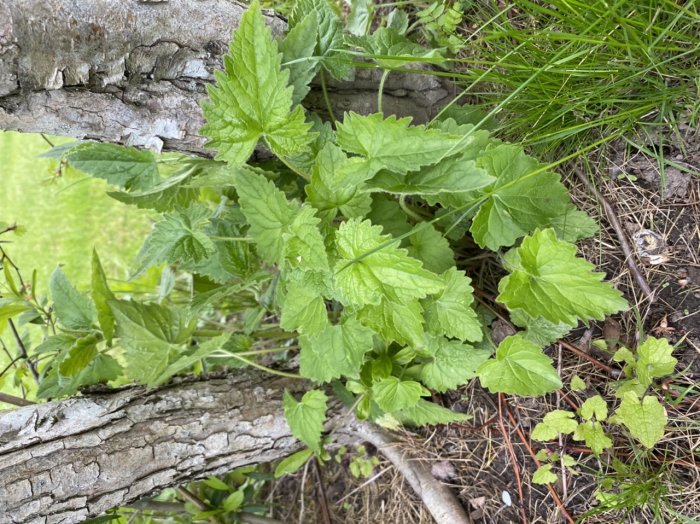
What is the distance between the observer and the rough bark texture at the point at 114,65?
3.72 ft

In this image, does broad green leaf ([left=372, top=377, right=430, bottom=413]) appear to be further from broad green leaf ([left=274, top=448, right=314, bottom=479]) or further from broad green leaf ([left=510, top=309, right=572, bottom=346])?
broad green leaf ([left=274, top=448, right=314, bottom=479])

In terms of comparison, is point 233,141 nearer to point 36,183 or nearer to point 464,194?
point 464,194

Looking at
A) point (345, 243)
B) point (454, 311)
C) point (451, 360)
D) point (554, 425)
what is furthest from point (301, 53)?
point (554, 425)

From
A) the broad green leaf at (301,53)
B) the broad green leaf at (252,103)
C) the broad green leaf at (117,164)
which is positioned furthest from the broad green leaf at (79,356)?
the broad green leaf at (301,53)

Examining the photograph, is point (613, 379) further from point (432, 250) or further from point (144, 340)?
point (144, 340)

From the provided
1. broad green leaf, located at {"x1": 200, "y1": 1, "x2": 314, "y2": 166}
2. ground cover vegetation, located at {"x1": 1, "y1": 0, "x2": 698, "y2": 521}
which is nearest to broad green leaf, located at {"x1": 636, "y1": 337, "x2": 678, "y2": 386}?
ground cover vegetation, located at {"x1": 1, "y1": 0, "x2": 698, "y2": 521}

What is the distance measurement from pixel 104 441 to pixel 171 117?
847 millimetres

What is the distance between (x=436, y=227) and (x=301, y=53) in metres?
0.57

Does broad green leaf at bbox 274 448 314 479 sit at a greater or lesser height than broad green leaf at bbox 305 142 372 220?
lesser

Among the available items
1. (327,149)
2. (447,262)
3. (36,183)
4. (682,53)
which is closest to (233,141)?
(327,149)

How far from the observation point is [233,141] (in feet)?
3.90

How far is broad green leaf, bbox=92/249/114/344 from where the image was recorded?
154 centimetres

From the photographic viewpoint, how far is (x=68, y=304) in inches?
63.3

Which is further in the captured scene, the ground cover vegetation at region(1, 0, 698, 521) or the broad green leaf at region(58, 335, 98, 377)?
the broad green leaf at region(58, 335, 98, 377)
